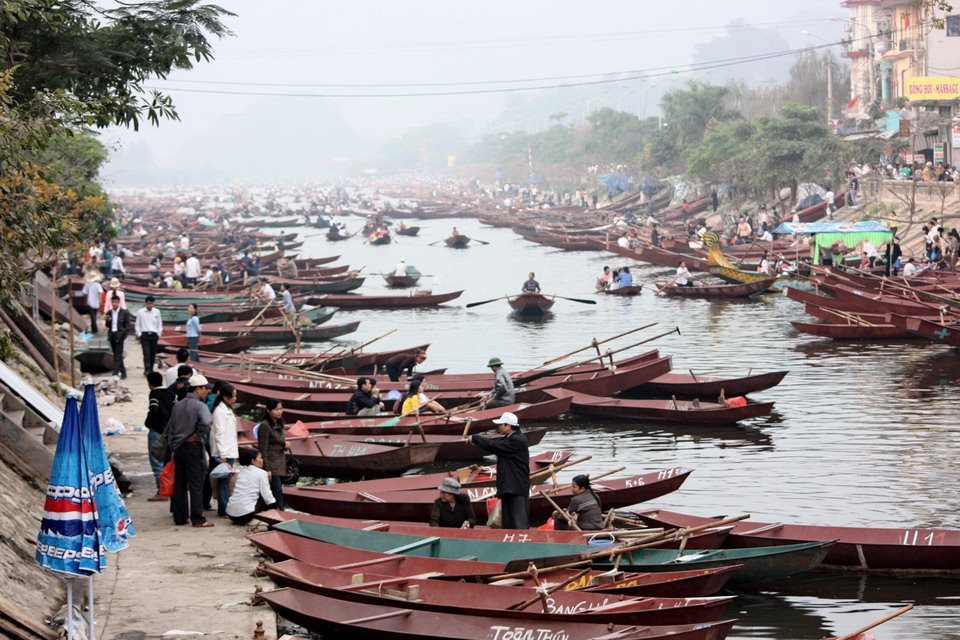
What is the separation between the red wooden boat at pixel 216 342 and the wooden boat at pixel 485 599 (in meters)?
17.0

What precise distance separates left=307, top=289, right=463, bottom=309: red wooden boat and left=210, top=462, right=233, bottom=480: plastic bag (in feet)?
85.0

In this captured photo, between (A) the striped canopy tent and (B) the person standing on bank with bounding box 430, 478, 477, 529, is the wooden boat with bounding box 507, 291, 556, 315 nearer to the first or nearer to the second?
(A) the striped canopy tent

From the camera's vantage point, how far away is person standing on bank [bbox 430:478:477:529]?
41.8 feet

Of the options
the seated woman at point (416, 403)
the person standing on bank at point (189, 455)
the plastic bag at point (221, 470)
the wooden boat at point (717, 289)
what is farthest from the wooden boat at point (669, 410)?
the wooden boat at point (717, 289)

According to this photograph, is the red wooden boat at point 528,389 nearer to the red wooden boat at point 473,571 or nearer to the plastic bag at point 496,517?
the plastic bag at point 496,517

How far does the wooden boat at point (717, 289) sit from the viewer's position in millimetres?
39250

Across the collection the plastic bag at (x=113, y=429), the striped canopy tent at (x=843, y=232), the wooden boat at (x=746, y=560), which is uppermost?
the striped canopy tent at (x=843, y=232)

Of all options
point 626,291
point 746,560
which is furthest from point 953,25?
point 746,560

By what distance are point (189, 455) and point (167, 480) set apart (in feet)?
3.21

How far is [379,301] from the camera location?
1577 inches

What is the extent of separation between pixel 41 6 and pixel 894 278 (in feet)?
80.2

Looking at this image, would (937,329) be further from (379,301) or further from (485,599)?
(485,599)

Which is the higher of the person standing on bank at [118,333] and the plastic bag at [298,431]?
the person standing on bank at [118,333]

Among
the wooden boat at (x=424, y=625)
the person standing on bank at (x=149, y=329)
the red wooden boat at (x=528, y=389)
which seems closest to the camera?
the wooden boat at (x=424, y=625)
